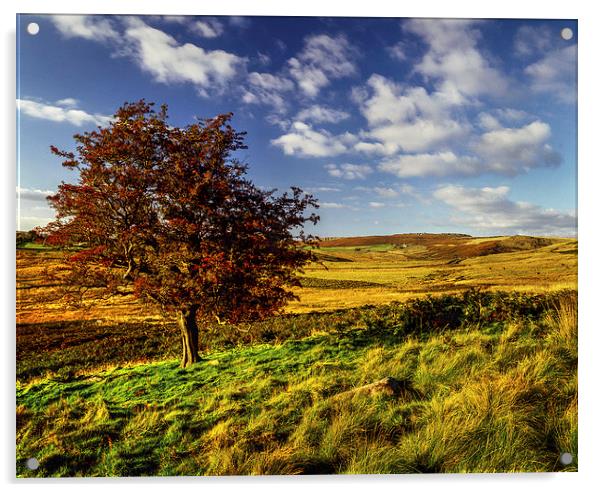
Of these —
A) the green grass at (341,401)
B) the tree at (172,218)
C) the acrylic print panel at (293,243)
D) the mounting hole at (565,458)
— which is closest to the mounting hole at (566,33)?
the acrylic print panel at (293,243)

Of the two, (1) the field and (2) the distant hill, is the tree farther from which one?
(2) the distant hill

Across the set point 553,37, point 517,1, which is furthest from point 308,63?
point 553,37

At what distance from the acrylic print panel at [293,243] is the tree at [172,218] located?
0.07ft

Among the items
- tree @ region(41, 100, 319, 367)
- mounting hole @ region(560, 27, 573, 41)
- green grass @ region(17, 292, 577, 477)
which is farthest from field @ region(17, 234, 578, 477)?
mounting hole @ region(560, 27, 573, 41)

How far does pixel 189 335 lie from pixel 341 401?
1656 mm

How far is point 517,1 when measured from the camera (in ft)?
12.3

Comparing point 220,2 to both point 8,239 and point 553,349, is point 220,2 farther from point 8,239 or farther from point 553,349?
point 553,349

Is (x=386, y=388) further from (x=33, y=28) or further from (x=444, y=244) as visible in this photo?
(x=33, y=28)

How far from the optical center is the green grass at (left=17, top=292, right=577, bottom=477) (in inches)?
133

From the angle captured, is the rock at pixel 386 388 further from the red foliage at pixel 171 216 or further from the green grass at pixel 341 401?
the red foliage at pixel 171 216

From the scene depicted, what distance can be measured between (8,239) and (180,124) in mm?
1984

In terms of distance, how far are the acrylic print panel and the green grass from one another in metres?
0.02
